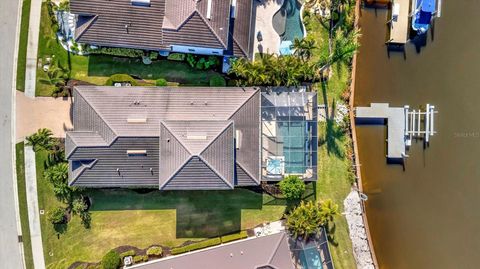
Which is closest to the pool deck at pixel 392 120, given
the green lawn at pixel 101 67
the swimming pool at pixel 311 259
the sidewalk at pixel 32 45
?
the swimming pool at pixel 311 259

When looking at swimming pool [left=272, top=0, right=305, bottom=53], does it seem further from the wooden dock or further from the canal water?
the wooden dock

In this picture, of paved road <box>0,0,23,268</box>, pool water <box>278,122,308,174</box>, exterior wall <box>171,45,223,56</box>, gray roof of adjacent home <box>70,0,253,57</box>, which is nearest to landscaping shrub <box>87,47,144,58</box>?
gray roof of adjacent home <box>70,0,253,57</box>

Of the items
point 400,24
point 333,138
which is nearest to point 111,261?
point 333,138

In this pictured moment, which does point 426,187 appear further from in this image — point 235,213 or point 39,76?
point 39,76

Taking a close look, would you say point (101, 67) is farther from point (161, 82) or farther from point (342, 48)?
point (342, 48)

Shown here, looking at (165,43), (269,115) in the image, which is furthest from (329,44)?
(165,43)

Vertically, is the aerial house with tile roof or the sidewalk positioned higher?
the sidewalk
